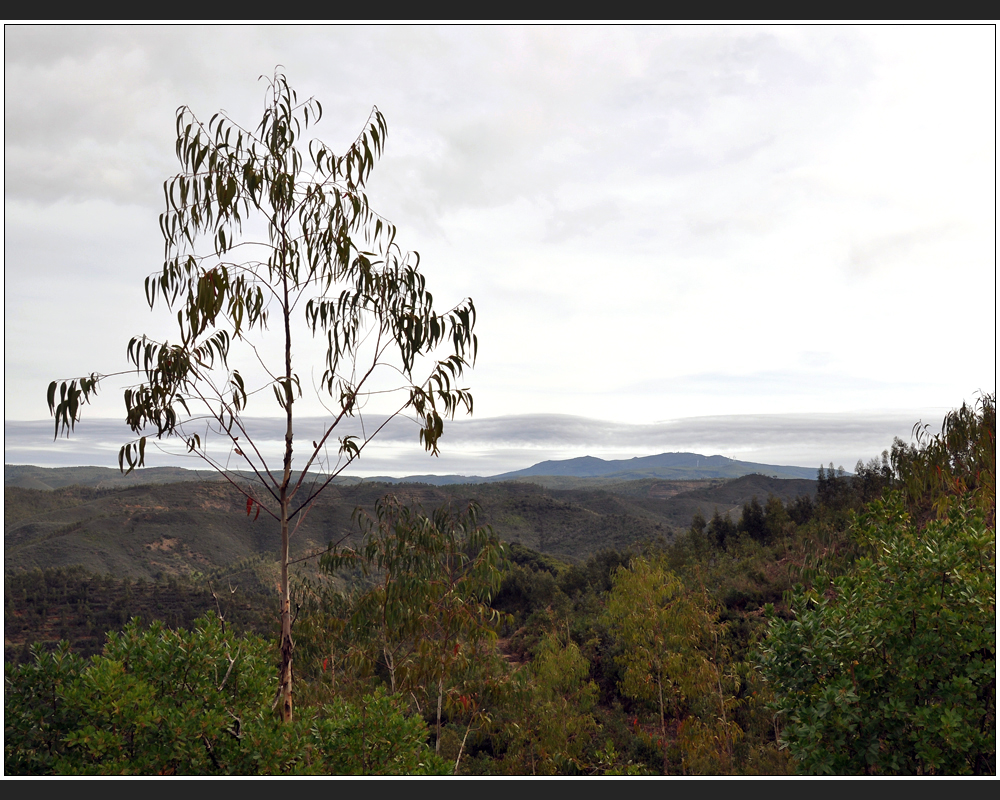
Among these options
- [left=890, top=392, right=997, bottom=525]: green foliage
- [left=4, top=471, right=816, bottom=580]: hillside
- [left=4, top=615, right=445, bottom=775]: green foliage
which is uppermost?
[left=890, top=392, right=997, bottom=525]: green foliage

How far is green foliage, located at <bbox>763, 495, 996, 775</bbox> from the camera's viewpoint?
9.51ft

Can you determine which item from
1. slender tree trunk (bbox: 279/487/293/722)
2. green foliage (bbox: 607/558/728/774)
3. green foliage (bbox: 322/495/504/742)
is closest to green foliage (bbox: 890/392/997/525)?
green foliage (bbox: 322/495/504/742)

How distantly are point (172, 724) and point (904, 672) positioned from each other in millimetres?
3583

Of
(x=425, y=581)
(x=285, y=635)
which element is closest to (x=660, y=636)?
(x=425, y=581)

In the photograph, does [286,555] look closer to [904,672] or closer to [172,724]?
[172,724]

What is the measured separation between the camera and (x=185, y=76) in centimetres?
379

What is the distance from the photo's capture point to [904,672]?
2971 mm

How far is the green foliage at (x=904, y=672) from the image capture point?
2.90m

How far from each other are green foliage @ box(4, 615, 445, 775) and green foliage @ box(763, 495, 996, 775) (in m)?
1.95

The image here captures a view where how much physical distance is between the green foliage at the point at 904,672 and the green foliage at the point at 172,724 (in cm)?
195

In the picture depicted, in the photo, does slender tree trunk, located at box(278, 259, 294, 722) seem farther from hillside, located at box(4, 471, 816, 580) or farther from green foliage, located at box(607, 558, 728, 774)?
green foliage, located at box(607, 558, 728, 774)

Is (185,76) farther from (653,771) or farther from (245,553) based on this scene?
(245,553)

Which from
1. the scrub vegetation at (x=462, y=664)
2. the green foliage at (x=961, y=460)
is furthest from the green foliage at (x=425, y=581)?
the green foliage at (x=961, y=460)

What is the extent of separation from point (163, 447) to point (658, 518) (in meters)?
33.2
